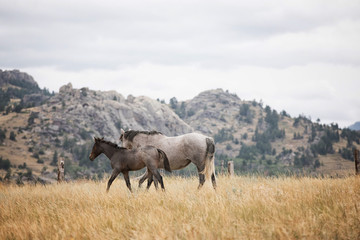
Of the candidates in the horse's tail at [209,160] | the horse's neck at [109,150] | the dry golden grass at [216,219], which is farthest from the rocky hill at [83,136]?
the dry golden grass at [216,219]

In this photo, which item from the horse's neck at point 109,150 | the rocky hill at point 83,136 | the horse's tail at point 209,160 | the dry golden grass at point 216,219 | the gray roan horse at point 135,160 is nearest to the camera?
the dry golden grass at point 216,219

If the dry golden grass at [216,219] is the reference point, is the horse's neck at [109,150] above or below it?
above

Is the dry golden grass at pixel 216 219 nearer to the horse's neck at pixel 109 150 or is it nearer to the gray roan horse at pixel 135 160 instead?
the gray roan horse at pixel 135 160

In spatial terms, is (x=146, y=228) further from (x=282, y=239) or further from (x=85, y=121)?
(x=85, y=121)

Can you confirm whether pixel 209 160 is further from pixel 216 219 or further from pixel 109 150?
pixel 216 219

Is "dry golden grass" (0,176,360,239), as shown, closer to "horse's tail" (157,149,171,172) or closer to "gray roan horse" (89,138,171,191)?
"gray roan horse" (89,138,171,191)

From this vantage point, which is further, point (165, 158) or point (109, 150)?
point (109, 150)

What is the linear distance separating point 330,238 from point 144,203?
15.1ft

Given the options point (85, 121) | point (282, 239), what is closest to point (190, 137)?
point (282, 239)

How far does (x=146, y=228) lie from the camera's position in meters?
5.84

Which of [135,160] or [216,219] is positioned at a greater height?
[135,160]

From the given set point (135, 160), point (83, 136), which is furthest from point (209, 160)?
point (83, 136)

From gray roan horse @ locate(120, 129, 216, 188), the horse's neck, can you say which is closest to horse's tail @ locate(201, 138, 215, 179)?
gray roan horse @ locate(120, 129, 216, 188)

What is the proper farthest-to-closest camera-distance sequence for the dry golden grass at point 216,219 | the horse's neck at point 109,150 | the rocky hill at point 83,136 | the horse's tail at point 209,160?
1. the rocky hill at point 83,136
2. the horse's tail at point 209,160
3. the horse's neck at point 109,150
4. the dry golden grass at point 216,219
